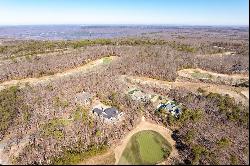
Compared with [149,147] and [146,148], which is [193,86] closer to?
[149,147]

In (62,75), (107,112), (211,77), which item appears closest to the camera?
(107,112)

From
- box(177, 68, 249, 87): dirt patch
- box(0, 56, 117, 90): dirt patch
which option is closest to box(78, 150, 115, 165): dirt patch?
box(177, 68, 249, 87): dirt patch

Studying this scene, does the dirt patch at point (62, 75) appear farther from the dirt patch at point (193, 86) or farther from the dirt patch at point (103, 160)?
the dirt patch at point (103, 160)

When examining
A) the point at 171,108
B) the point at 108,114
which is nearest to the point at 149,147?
the point at 108,114

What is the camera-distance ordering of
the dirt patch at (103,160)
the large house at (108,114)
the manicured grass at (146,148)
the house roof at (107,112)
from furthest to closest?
the house roof at (107,112)
the large house at (108,114)
the dirt patch at (103,160)
the manicured grass at (146,148)

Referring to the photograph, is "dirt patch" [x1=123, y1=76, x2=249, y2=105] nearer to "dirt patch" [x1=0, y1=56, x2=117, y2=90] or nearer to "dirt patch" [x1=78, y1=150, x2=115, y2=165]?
"dirt patch" [x1=0, y1=56, x2=117, y2=90]

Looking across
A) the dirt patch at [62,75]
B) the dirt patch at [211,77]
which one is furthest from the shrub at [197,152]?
the dirt patch at [62,75]

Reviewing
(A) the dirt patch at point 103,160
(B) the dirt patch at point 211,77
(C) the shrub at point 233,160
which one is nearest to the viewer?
(C) the shrub at point 233,160

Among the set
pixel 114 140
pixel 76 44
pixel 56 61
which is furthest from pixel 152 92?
pixel 76 44
